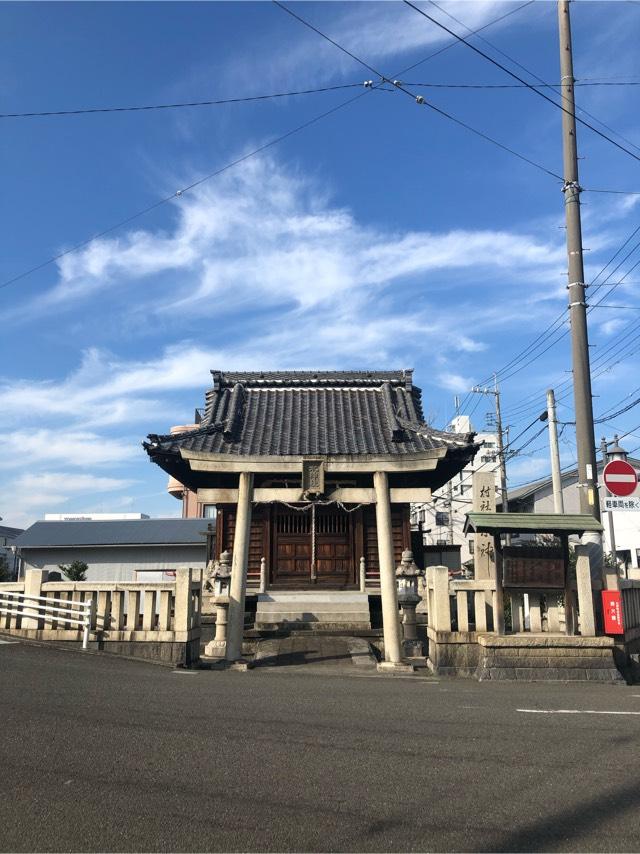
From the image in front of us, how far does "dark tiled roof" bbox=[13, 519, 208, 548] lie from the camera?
36.0 m

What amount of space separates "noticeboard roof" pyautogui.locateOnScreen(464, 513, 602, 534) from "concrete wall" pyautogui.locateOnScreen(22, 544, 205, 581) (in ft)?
89.1

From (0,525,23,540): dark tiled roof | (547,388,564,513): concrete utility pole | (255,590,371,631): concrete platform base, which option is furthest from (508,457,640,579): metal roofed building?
(0,525,23,540): dark tiled roof

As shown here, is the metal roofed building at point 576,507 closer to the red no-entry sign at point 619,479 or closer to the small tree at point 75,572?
the red no-entry sign at point 619,479

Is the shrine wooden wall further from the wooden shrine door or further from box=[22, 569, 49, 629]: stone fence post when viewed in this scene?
box=[22, 569, 49, 629]: stone fence post

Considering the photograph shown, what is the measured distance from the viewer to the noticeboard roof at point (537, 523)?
10945mm

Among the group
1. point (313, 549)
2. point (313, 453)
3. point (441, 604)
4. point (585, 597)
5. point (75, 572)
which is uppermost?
point (313, 453)

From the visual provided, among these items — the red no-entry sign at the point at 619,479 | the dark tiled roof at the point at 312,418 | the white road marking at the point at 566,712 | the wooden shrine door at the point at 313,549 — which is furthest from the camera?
the wooden shrine door at the point at 313,549

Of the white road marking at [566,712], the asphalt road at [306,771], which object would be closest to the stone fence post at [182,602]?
the asphalt road at [306,771]

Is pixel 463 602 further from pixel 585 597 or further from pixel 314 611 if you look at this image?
pixel 314 611

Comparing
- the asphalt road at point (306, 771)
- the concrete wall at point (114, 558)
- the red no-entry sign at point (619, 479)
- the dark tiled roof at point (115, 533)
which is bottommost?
the asphalt road at point (306, 771)

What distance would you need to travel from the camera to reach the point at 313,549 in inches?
825

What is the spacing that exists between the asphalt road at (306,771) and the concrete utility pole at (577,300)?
3.76 meters

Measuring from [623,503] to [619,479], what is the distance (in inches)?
15.6

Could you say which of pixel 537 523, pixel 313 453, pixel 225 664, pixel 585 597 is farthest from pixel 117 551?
pixel 585 597
